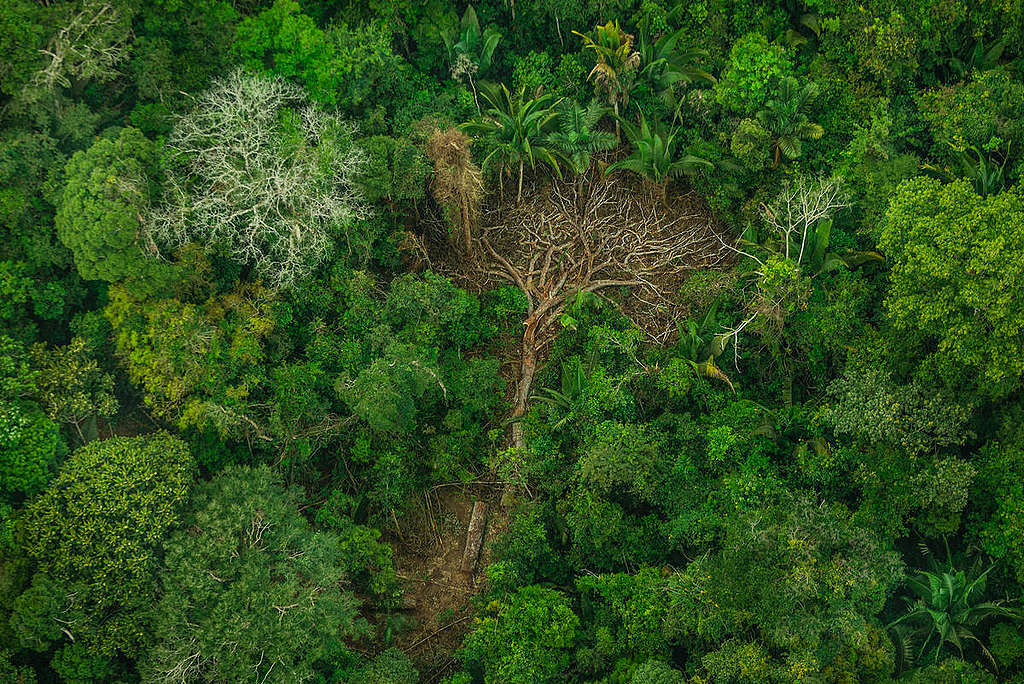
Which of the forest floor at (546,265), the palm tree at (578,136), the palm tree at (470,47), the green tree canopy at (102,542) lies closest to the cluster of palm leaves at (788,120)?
the forest floor at (546,265)

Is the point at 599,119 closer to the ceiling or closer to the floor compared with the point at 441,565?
closer to the ceiling

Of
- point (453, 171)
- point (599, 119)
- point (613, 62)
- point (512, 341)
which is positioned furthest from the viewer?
point (599, 119)

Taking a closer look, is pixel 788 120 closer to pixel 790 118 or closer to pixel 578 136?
pixel 790 118

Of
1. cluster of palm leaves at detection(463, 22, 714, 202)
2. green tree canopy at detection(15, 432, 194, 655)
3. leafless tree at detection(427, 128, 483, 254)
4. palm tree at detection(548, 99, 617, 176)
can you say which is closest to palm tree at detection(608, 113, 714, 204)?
cluster of palm leaves at detection(463, 22, 714, 202)

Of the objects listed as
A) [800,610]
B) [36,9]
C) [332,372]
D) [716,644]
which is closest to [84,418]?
[332,372]

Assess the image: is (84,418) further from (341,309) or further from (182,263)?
(341,309)

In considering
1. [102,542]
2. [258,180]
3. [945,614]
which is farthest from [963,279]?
[102,542]

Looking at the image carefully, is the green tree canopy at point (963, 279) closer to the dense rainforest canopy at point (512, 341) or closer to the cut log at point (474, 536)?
the dense rainforest canopy at point (512, 341)
